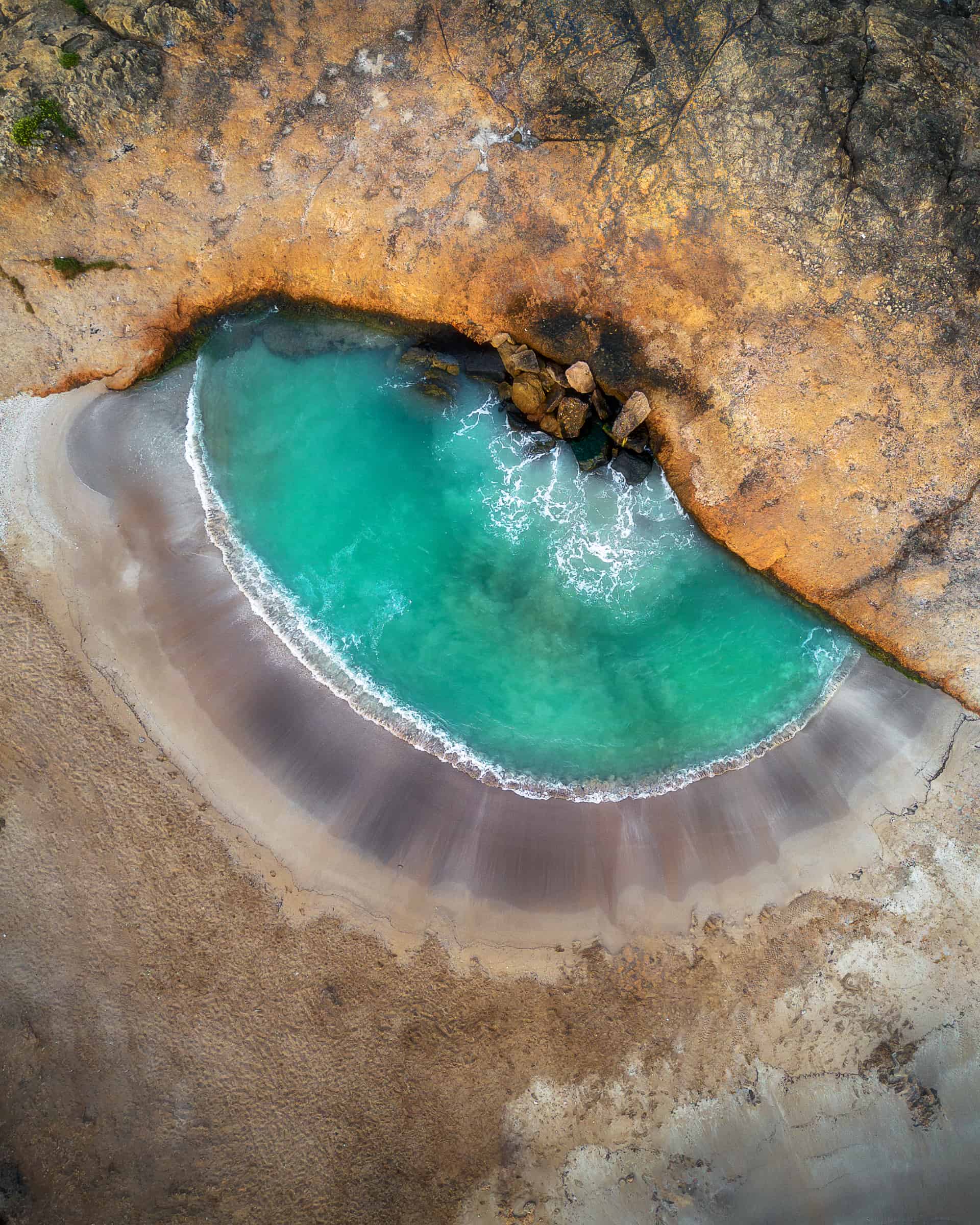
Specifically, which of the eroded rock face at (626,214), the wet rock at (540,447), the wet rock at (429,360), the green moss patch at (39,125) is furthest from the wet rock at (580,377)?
the green moss patch at (39,125)

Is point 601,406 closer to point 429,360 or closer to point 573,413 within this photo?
point 573,413

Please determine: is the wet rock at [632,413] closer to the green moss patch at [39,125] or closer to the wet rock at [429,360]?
the wet rock at [429,360]

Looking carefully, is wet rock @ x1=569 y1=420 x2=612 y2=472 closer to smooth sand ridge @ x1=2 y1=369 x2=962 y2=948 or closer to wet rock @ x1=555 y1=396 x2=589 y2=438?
wet rock @ x1=555 y1=396 x2=589 y2=438

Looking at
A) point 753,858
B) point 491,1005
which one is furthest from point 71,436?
point 753,858

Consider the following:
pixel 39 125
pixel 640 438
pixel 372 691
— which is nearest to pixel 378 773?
pixel 372 691

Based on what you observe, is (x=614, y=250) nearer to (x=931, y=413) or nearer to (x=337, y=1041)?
(x=931, y=413)

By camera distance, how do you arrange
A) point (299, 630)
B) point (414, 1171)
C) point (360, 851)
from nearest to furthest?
point (414, 1171) → point (360, 851) → point (299, 630)

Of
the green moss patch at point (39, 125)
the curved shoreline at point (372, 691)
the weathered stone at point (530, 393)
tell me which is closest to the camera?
the green moss patch at point (39, 125)
